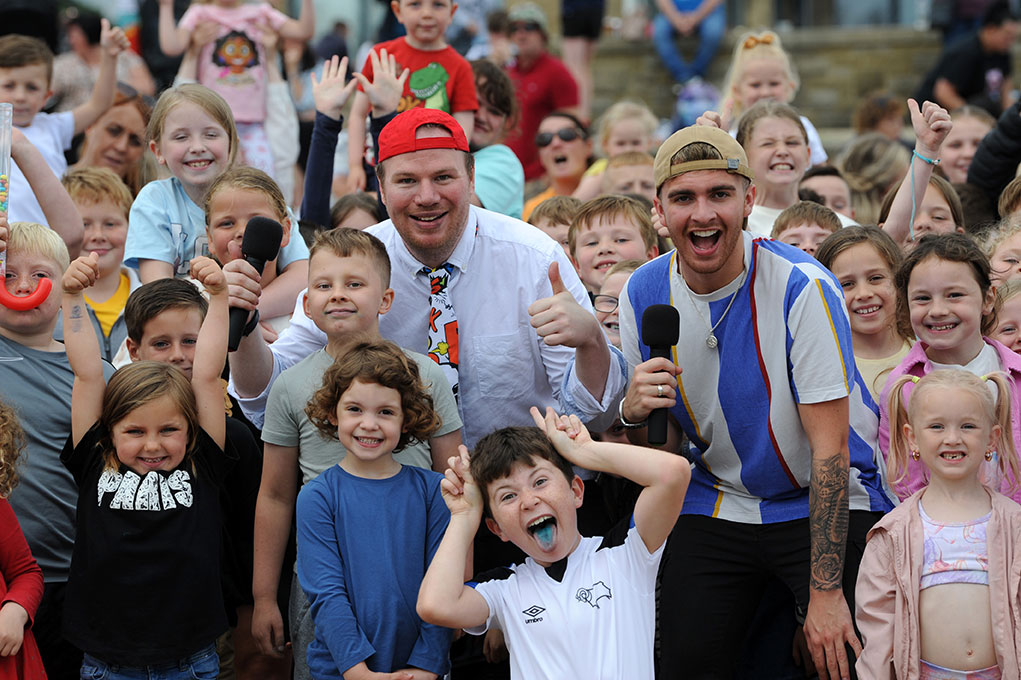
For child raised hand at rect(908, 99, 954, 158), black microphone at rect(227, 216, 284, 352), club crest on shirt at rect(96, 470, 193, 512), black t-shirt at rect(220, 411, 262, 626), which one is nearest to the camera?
club crest on shirt at rect(96, 470, 193, 512)

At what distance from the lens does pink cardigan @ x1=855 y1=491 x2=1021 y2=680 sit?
383 centimetres

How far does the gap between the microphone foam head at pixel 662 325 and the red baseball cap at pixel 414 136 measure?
1.15 m

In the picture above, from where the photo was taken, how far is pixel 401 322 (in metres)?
4.76

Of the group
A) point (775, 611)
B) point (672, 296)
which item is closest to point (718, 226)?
point (672, 296)

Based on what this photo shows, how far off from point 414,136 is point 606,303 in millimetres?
1152

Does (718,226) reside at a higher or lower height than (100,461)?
higher

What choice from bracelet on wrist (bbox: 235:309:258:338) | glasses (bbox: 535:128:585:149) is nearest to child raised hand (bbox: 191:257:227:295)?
bracelet on wrist (bbox: 235:309:258:338)

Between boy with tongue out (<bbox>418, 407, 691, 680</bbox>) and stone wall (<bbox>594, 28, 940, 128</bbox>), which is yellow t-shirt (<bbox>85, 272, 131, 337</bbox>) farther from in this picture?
stone wall (<bbox>594, 28, 940, 128</bbox>)

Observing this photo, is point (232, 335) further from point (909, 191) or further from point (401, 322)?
point (909, 191)

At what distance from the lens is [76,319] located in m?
4.22

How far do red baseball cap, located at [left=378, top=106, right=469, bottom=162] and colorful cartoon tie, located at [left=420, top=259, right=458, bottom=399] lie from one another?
45 centimetres

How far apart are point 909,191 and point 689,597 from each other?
2.19 meters

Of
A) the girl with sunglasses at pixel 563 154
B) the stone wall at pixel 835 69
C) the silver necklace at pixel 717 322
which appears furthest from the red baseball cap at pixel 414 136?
the stone wall at pixel 835 69

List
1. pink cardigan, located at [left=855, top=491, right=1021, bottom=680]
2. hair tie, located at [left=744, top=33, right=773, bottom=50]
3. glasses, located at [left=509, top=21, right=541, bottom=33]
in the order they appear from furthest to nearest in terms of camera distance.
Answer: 1. glasses, located at [left=509, top=21, right=541, bottom=33]
2. hair tie, located at [left=744, top=33, right=773, bottom=50]
3. pink cardigan, located at [left=855, top=491, right=1021, bottom=680]
